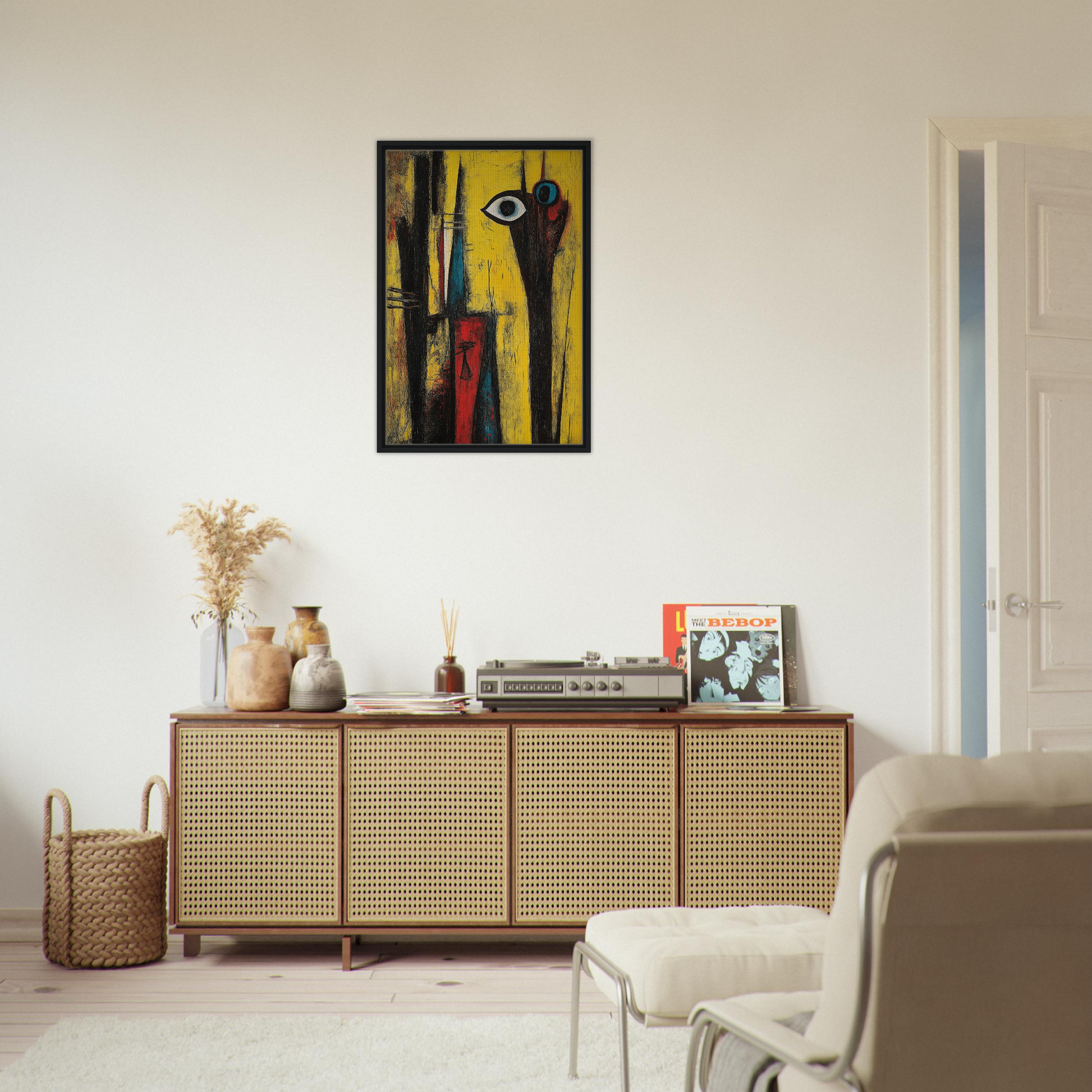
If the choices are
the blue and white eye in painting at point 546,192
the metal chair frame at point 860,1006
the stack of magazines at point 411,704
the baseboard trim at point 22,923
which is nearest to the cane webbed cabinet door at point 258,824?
the stack of magazines at point 411,704

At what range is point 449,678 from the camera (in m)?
3.31

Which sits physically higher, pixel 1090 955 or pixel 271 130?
pixel 271 130

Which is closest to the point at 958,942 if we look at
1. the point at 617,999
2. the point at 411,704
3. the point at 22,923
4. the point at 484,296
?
the point at 617,999

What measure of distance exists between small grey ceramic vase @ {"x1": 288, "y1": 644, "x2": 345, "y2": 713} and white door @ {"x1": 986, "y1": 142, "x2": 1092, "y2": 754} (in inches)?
80.0

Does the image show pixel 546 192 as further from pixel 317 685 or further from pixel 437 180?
pixel 317 685

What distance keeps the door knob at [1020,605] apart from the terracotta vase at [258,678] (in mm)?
2243

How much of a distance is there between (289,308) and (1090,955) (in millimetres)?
3028

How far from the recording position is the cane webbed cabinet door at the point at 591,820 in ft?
10.1

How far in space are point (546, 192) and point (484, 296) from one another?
41 centimetres

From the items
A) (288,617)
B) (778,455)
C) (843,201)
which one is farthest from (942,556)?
(288,617)

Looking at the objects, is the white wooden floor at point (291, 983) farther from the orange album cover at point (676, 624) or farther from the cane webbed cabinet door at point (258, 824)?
the orange album cover at point (676, 624)

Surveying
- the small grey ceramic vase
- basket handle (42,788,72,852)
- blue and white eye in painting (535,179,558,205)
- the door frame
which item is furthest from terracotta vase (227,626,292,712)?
the door frame

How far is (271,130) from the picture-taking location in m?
3.56

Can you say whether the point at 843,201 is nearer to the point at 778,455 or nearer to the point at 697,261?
the point at 697,261
